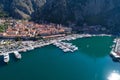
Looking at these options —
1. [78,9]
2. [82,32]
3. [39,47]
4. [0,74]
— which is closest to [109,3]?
[78,9]

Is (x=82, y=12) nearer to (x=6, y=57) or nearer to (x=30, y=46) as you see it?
(x=30, y=46)

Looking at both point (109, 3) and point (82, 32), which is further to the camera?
point (109, 3)

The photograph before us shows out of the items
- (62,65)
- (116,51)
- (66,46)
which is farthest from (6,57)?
(116,51)

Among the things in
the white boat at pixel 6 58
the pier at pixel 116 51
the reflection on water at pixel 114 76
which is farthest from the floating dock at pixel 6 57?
the pier at pixel 116 51

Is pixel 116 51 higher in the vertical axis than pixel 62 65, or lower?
higher

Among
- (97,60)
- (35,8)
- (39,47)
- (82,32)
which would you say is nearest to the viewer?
(97,60)

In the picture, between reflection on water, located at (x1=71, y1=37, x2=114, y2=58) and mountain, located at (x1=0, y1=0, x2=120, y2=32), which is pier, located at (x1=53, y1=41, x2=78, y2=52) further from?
mountain, located at (x1=0, y1=0, x2=120, y2=32)

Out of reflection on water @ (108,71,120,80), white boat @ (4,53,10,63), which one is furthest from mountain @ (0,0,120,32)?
white boat @ (4,53,10,63)

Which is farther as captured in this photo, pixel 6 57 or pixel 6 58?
pixel 6 57

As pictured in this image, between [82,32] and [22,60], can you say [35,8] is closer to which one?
[82,32]
